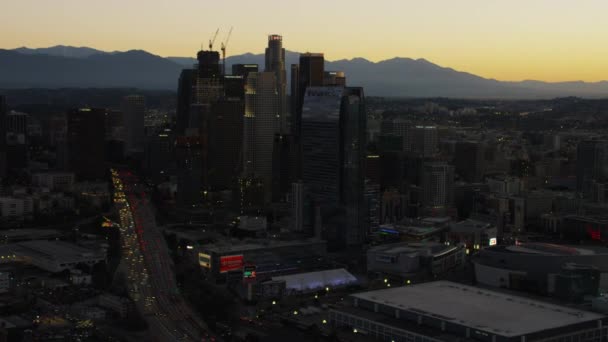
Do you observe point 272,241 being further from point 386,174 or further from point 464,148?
point 464,148

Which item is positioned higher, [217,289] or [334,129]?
[334,129]

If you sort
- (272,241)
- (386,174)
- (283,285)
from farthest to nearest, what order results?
(386,174)
(272,241)
(283,285)

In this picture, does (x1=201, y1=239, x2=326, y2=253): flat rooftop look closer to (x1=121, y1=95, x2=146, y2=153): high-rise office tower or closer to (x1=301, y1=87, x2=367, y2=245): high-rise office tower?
(x1=301, y1=87, x2=367, y2=245): high-rise office tower

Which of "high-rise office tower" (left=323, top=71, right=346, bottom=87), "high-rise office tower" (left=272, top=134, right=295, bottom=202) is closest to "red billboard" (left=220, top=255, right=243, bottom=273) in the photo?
"high-rise office tower" (left=272, top=134, right=295, bottom=202)

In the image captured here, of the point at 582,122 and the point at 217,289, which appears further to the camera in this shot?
the point at 582,122

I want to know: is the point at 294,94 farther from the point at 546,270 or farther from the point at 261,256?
the point at 546,270

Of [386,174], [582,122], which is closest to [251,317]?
[386,174]

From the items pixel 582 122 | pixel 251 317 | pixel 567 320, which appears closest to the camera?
pixel 567 320
